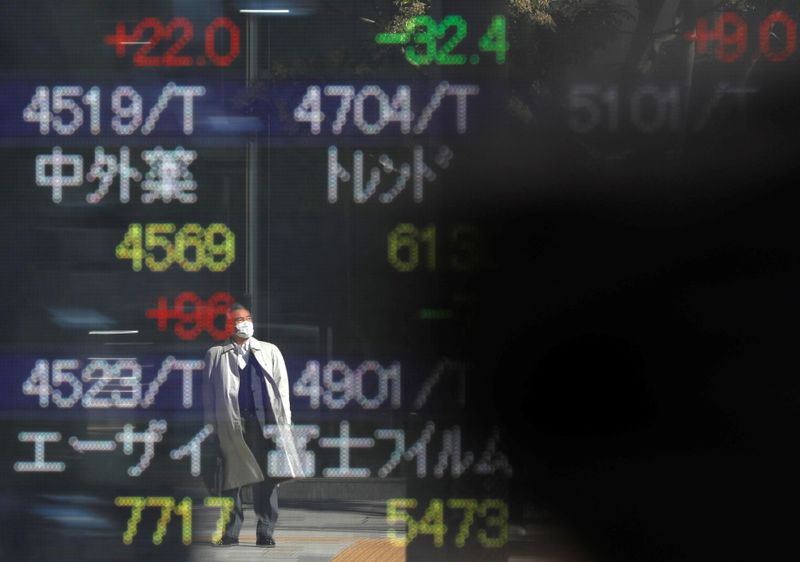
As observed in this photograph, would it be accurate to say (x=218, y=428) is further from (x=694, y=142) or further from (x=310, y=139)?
(x=694, y=142)

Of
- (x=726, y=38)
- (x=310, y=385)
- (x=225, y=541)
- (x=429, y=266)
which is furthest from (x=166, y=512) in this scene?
→ (x=726, y=38)

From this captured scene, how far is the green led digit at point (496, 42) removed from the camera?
3314 mm

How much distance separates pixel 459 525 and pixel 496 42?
68.8 inches

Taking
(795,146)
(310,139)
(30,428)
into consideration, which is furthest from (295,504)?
(795,146)

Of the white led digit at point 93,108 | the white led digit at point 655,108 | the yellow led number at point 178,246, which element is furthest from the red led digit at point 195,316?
the white led digit at point 655,108

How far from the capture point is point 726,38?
131 inches

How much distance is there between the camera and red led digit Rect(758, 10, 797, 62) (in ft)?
10.9

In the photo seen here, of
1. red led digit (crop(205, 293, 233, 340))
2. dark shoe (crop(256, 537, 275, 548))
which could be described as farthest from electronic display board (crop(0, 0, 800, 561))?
dark shoe (crop(256, 537, 275, 548))

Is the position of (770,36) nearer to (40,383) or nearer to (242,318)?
(242,318)

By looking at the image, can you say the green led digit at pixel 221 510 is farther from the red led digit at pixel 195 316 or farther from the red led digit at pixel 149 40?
the red led digit at pixel 149 40

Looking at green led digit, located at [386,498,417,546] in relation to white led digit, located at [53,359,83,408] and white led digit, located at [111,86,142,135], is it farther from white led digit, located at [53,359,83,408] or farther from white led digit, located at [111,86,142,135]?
white led digit, located at [111,86,142,135]

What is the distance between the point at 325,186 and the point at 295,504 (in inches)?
45.7

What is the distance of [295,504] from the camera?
10.9 ft

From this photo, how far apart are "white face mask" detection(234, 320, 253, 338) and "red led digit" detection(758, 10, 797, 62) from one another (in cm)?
210
